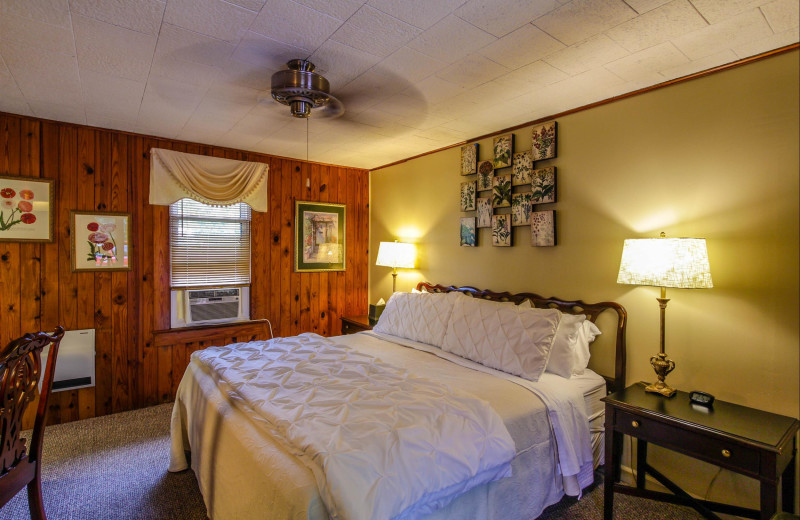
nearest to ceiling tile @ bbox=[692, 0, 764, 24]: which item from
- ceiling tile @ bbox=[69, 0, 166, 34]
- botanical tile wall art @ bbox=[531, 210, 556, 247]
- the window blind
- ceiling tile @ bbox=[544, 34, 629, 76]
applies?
ceiling tile @ bbox=[544, 34, 629, 76]

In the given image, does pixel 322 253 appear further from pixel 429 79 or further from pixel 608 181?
pixel 608 181

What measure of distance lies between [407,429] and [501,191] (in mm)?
2031

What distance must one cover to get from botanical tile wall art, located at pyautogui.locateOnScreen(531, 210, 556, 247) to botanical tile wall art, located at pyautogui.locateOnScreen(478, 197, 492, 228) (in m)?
0.39

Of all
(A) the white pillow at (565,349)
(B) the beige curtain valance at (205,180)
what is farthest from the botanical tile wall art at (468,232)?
(B) the beige curtain valance at (205,180)

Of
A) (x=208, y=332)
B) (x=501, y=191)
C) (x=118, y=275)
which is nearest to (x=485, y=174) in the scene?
(x=501, y=191)

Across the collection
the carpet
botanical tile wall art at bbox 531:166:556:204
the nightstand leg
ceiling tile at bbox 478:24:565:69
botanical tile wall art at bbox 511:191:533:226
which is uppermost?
ceiling tile at bbox 478:24:565:69

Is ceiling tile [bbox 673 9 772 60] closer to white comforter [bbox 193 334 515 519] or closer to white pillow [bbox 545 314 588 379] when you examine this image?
Answer: white pillow [bbox 545 314 588 379]

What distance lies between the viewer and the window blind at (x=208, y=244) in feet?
11.1

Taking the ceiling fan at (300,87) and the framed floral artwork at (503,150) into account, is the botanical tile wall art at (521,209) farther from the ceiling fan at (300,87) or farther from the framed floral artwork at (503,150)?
the ceiling fan at (300,87)

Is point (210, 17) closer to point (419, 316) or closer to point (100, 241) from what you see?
point (419, 316)

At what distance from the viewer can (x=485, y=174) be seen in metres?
3.06

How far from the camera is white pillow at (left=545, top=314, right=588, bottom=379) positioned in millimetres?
2221

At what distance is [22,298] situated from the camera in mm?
2832

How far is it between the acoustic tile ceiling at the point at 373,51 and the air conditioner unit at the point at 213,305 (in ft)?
4.91
